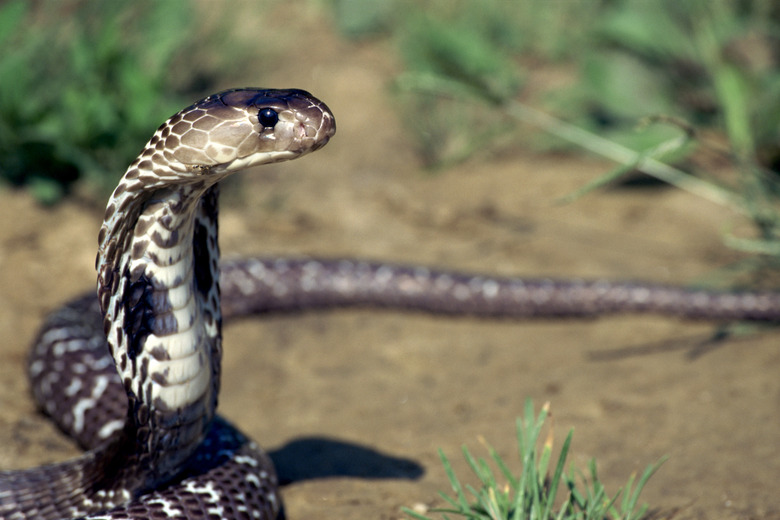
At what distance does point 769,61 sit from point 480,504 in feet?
15.2

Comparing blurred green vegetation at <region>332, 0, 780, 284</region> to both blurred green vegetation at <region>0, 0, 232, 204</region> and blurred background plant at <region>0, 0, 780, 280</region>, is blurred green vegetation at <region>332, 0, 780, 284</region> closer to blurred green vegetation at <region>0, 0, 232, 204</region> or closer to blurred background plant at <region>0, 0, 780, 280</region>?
blurred background plant at <region>0, 0, 780, 280</region>

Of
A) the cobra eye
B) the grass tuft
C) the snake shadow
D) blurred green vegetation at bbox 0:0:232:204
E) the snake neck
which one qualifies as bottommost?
the snake shadow

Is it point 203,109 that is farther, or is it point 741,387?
point 741,387

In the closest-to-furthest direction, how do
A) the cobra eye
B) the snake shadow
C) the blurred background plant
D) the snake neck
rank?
the cobra eye < the snake neck < the snake shadow < the blurred background plant

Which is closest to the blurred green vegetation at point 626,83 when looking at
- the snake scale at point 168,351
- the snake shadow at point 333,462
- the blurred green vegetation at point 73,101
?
the snake shadow at point 333,462

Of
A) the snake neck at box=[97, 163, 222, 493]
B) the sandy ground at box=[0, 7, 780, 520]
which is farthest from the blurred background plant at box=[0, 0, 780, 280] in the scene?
the snake neck at box=[97, 163, 222, 493]

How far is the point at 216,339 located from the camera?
2.29 meters

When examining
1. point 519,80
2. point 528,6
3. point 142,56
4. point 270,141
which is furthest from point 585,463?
point 528,6

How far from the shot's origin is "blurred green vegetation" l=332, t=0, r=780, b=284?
16.8 ft

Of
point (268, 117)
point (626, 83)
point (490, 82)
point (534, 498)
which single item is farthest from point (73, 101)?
point (626, 83)

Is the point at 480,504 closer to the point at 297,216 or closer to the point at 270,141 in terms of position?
the point at 270,141

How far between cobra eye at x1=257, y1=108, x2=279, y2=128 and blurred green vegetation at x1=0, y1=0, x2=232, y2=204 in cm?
321

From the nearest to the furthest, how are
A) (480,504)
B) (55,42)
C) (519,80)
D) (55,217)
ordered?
(480,504)
(55,217)
(55,42)
(519,80)

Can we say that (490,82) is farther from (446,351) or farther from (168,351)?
A: (168,351)
